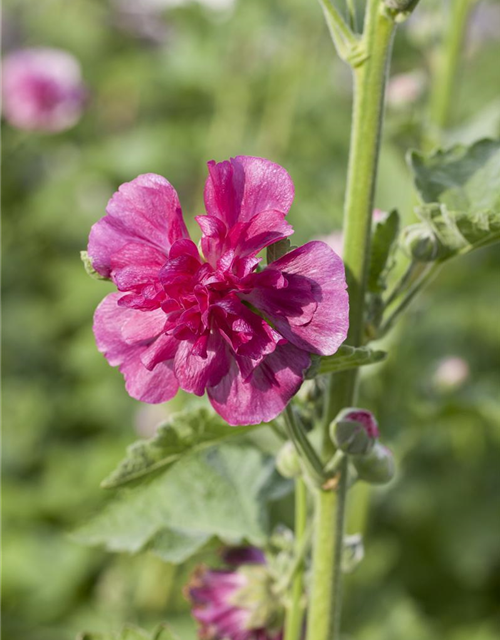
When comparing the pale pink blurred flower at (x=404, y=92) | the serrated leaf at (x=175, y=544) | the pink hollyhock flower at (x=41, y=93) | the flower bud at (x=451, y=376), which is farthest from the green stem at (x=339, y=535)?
the pink hollyhock flower at (x=41, y=93)

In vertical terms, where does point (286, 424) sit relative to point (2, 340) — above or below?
above

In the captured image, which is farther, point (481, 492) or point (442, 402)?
point (481, 492)

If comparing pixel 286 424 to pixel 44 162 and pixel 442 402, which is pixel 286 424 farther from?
pixel 44 162

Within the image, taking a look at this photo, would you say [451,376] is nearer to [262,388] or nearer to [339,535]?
[339,535]

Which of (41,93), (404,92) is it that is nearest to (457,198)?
(404,92)

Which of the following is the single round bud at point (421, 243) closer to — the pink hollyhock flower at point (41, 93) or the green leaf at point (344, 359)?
the green leaf at point (344, 359)

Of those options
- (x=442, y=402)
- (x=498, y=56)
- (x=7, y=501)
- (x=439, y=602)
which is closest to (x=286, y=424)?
(x=442, y=402)
